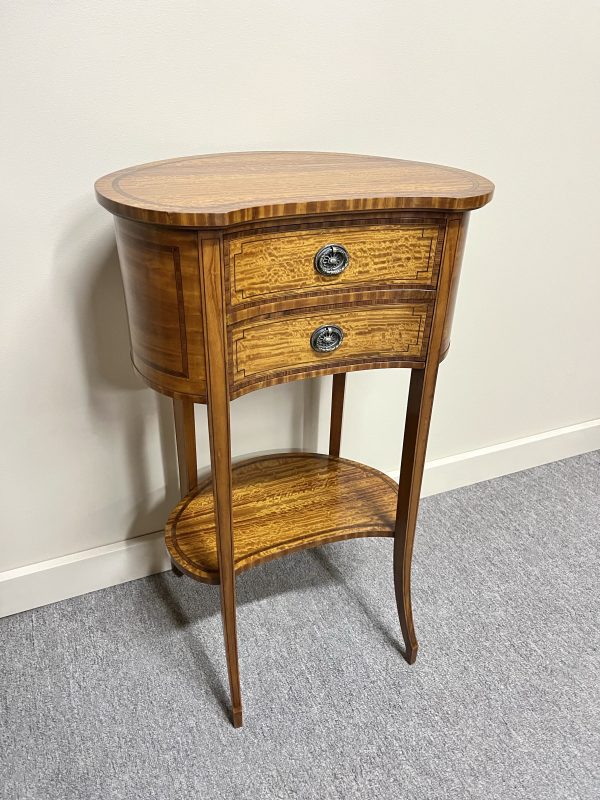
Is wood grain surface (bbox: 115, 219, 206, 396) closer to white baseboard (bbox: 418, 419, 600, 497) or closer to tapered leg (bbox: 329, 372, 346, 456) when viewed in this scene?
tapered leg (bbox: 329, 372, 346, 456)

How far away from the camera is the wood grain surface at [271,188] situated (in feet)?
2.92

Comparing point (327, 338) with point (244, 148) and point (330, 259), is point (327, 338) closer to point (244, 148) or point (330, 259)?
point (330, 259)

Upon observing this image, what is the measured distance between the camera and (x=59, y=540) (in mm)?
1535

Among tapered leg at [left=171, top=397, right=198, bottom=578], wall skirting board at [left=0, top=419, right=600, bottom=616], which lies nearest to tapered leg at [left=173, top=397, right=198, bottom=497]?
tapered leg at [left=171, top=397, right=198, bottom=578]

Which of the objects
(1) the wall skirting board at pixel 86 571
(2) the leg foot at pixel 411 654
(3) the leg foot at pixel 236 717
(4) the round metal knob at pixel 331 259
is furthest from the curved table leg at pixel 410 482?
(1) the wall skirting board at pixel 86 571

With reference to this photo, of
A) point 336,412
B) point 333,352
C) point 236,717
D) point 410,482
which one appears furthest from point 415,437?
point 236,717

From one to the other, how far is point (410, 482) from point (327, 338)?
0.37 m

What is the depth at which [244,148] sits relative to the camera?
133 cm

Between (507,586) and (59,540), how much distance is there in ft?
3.52

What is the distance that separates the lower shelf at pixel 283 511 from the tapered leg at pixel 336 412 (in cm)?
5

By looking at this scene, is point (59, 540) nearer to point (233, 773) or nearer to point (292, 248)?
point (233, 773)

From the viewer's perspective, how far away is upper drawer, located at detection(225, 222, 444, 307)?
95cm

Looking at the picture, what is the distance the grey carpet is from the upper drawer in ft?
2.70

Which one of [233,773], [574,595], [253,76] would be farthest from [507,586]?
[253,76]
